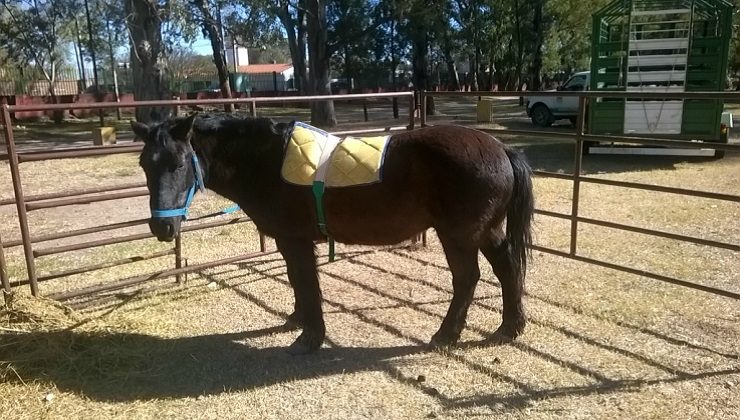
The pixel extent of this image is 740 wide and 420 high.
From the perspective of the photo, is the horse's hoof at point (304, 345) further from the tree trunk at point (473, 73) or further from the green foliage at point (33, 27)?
the green foliage at point (33, 27)

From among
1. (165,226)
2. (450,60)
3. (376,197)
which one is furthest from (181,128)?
(450,60)

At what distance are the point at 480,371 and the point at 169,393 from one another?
183 cm

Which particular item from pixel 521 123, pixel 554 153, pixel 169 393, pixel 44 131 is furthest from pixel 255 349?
pixel 44 131

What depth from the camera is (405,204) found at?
337 cm

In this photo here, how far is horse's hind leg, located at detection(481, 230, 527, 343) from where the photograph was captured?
11.7ft

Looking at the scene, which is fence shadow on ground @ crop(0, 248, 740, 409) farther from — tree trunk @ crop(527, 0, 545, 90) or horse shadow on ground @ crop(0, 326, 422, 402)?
tree trunk @ crop(527, 0, 545, 90)

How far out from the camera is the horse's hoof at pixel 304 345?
3583mm

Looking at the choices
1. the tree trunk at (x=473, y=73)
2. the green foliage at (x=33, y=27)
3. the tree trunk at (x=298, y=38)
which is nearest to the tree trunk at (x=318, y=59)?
the tree trunk at (x=298, y=38)

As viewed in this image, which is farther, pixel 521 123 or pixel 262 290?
pixel 521 123

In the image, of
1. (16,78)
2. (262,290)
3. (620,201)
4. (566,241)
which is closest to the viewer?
(262,290)

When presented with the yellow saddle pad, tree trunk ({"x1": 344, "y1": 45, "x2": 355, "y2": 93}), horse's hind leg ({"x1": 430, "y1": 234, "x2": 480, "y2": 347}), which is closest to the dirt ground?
horse's hind leg ({"x1": 430, "y1": 234, "x2": 480, "y2": 347})

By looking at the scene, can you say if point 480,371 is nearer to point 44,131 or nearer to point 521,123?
point 521,123

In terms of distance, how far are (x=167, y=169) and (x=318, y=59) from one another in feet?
54.8

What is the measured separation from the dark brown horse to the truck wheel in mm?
14420
